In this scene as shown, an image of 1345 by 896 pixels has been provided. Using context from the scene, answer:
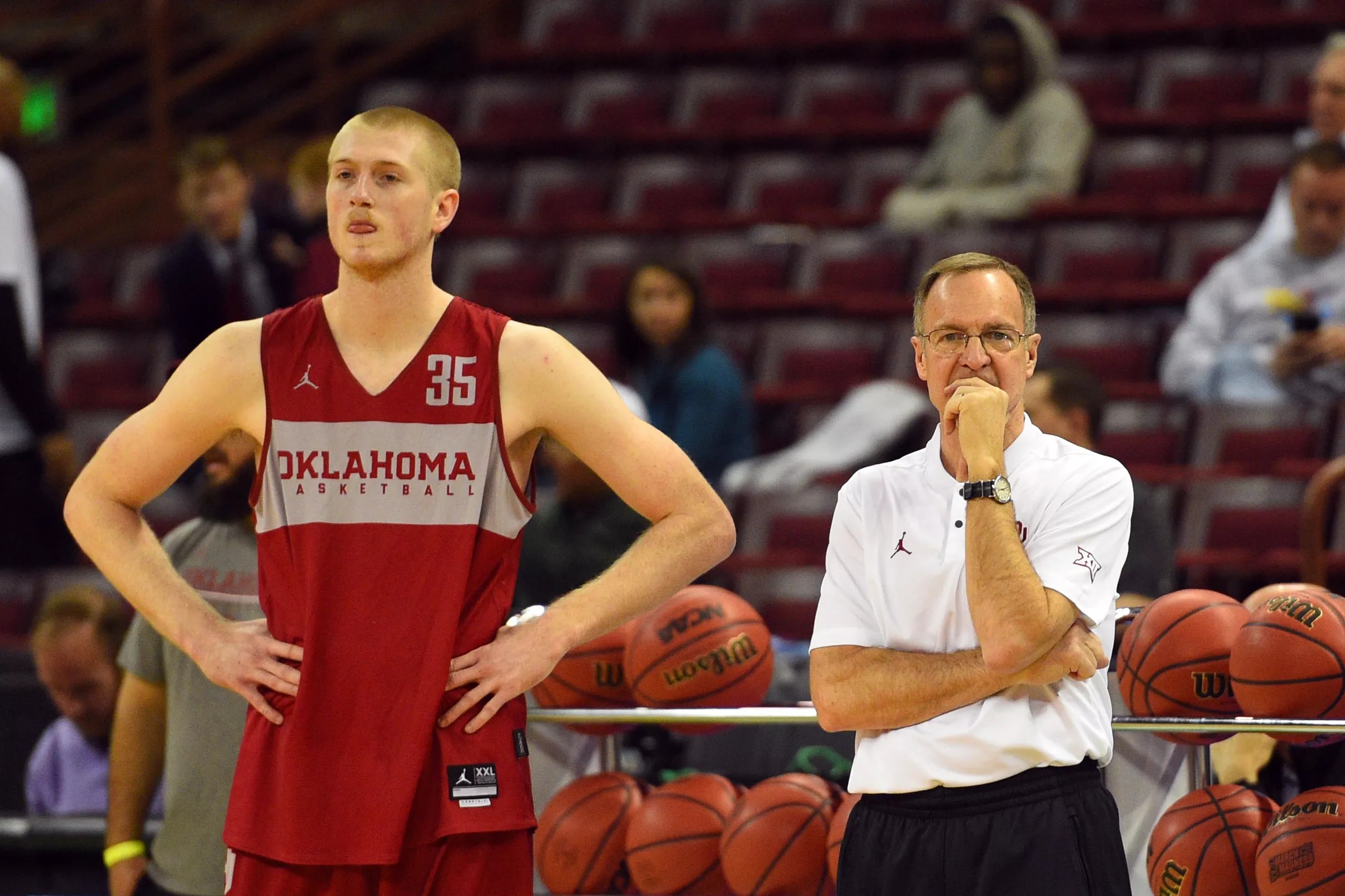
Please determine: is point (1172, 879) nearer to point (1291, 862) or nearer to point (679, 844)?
point (1291, 862)

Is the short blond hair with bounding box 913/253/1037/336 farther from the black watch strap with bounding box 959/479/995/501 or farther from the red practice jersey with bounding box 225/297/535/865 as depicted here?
the red practice jersey with bounding box 225/297/535/865

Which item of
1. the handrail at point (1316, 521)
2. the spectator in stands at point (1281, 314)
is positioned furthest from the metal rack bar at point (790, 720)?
the spectator in stands at point (1281, 314)

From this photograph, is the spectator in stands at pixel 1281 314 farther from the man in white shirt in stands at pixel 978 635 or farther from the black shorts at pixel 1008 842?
→ the black shorts at pixel 1008 842

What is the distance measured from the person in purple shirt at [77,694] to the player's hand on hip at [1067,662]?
293 centimetres

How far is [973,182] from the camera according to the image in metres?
8.27

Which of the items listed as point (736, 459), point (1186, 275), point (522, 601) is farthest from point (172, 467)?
point (1186, 275)

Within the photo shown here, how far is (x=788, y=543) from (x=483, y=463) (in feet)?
14.2

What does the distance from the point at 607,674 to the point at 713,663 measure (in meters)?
0.27

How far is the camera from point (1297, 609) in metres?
3.37

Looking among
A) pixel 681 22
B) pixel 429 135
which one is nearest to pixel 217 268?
pixel 681 22

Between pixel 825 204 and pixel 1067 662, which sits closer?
pixel 1067 662

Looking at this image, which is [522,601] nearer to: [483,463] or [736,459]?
[736,459]

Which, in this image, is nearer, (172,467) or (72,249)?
(172,467)

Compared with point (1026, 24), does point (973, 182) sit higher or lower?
lower
